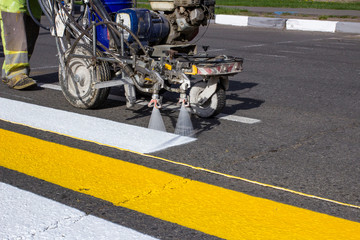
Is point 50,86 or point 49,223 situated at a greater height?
point 49,223

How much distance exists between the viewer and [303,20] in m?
16.0

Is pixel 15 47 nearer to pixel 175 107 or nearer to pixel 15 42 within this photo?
pixel 15 42

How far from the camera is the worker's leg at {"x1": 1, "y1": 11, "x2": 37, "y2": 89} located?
247 inches

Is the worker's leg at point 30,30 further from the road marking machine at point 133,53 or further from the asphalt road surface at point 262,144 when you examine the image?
the road marking machine at point 133,53

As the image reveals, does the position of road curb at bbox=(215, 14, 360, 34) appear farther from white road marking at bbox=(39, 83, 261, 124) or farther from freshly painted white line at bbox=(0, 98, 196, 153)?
freshly painted white line at bbox=(0, 98, 196, 153)

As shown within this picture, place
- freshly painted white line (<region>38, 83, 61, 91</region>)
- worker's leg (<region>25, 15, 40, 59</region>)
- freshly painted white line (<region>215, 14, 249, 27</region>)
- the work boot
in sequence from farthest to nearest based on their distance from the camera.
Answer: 1. freshly painted white line (<region>215, 14, 249, 27</region>)
2. worker's leg (<region>25, 15, 40, 59</region>)
3. freshly painted white line (<region>38, 83, 61, 91</region>)
4. the work boot

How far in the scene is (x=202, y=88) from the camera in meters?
4.85

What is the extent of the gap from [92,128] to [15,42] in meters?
2.34

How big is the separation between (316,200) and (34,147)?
203cm

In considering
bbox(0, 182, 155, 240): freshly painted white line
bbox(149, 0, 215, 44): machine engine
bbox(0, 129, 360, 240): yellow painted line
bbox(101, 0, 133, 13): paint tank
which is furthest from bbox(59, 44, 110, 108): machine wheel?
bbox(0, 182, 155, 240): freshly painted white line

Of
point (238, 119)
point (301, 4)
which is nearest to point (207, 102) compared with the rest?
point (238, 119)

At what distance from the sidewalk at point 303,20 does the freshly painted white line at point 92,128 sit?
11.9 meters

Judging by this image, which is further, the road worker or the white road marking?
the road worker

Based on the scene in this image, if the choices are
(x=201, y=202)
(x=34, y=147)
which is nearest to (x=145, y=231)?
(x=201, y=202)
